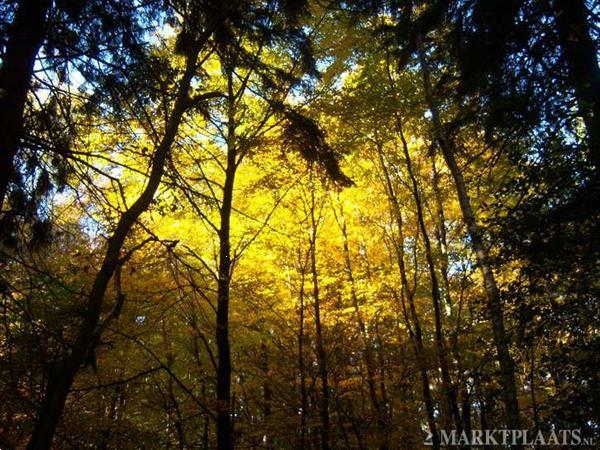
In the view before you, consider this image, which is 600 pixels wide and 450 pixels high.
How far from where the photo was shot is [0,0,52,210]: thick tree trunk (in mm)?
2756

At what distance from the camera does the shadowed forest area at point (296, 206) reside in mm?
3711

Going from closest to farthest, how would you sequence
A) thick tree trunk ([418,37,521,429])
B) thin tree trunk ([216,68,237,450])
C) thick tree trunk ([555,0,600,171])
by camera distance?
thick tree trunk ([555,0,600,171]) < thick tree trunk ([418,37,521,429]) < thin tree trunk ([216,68,237,450])

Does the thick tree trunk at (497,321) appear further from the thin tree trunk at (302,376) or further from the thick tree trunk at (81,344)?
the thin tree trunk at (302,376)

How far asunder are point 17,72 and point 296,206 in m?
7.59

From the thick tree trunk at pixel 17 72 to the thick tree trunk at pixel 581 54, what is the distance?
466 cm

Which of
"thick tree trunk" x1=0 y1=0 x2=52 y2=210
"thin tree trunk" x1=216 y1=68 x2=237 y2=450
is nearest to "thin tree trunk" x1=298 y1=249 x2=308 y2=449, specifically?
"thin tree trunk" x1=216 y1=68 x2=237 y2=450

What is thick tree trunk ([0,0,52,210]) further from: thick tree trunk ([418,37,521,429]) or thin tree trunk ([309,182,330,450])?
thin tree trunk ([309,182,330,450])

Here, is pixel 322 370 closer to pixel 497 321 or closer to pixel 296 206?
pixel 296 206

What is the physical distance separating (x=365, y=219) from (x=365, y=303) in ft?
8.41

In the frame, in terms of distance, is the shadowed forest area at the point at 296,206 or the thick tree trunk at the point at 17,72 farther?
the shadowed forest area at the point at 296,206

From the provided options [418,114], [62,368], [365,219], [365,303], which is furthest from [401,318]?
[62,368]

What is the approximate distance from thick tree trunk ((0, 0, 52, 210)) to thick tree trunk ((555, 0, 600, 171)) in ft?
15.3

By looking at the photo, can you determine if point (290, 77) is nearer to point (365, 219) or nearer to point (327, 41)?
point (327, 41)

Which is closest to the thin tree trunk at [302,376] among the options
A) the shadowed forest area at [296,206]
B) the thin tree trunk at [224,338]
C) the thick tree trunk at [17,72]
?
the shadowed forest area at [296,206]
